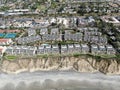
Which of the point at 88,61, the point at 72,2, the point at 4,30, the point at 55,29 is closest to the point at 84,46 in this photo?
the point at 88,61

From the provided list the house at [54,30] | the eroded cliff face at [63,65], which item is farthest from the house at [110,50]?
the house at [54,30]

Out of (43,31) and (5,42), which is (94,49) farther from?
(5,42)

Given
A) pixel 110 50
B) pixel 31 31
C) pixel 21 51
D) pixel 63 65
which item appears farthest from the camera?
pixel 31 31

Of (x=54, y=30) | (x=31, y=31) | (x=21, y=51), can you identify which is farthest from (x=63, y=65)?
(x=31, y=31)

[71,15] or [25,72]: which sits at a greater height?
[71,15]

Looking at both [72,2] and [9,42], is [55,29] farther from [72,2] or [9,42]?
[72,2]
